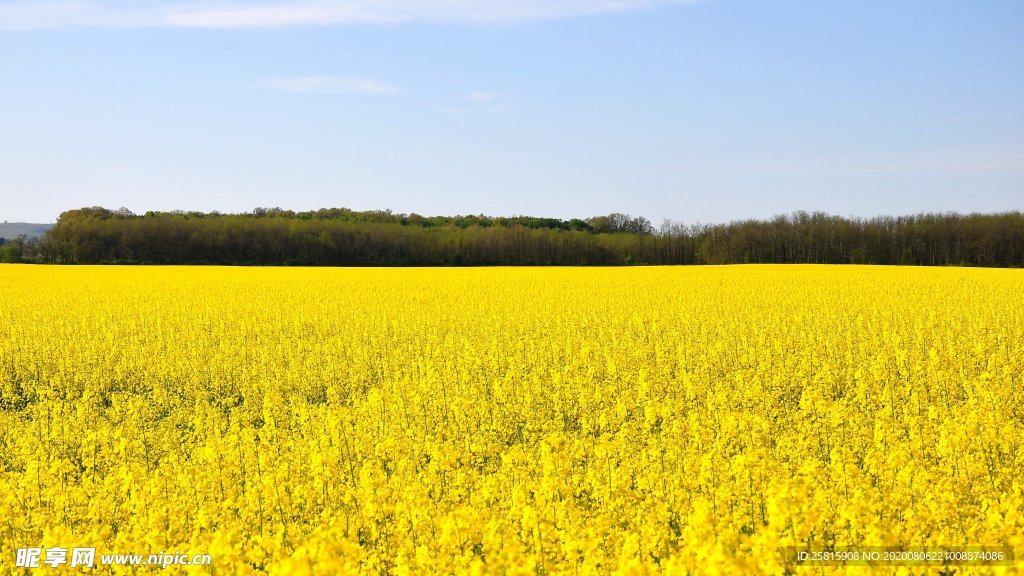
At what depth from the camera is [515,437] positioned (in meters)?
11.1

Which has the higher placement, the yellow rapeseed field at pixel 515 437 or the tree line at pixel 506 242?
the tree line at pixel 506 242

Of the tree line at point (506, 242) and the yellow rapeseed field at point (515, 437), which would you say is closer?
the yellow rapeseed field at point (515, 437)

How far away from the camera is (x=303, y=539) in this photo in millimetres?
6457

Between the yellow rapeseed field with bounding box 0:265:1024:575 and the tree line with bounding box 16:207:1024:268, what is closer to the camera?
the yellow rapeseed field with bounding box 0:265:1024:575

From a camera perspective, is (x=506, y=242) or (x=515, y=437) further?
(x=506, y=242)

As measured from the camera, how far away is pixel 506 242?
9406cm

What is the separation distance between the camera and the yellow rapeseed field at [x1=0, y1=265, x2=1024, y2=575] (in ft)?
19.6

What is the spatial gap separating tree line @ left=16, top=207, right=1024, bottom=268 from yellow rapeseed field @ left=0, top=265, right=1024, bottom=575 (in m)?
57.7

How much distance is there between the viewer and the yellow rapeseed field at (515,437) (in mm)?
5965

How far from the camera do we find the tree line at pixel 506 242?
77.5 meters

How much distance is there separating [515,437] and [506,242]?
273 feet

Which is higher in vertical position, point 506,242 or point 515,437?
point 506,242

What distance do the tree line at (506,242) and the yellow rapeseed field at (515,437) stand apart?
5769 cm

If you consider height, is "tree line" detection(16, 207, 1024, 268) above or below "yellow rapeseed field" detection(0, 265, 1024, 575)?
above
